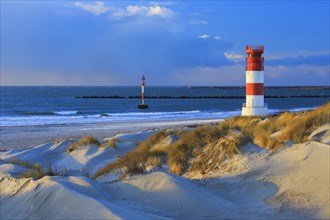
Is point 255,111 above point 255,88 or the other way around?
the other way around

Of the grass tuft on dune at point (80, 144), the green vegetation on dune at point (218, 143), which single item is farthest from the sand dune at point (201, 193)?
the grass tuft on dune at point (80, 144)

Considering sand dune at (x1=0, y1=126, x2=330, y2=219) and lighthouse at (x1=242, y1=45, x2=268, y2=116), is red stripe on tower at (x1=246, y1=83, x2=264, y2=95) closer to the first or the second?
Result: lighthouse at (x1=242, y1=45, x2=268, y2=116)

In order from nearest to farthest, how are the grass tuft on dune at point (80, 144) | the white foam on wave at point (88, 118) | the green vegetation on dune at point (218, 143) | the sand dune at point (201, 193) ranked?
the sand dune at point (201, 193) → the green vegetation on dune at point (218, 143) → the grass tuft on dune at point (80, 144) → the white foam on wave at point (88, 118)

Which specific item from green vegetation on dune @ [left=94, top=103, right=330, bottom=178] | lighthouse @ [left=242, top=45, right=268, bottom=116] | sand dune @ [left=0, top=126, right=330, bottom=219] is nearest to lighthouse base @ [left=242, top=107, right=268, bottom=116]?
lighthouse @ [left=242, top=45, right=268, bottom=116]

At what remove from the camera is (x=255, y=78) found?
15539 mm

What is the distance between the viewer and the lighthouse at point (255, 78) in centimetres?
1552

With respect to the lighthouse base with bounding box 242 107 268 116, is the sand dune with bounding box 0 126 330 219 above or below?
below

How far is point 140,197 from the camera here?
21.0ft

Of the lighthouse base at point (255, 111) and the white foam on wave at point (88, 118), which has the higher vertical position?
the lighthouse base at point (255, 111)

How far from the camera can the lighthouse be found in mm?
15516

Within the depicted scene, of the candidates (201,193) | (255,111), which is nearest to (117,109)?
(255,111)

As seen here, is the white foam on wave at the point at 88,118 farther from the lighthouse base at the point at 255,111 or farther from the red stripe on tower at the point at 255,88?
the red stripe on tower at the point at 255,88

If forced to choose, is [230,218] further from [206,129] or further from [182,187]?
[206,129]

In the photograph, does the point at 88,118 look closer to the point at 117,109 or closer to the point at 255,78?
the point at 117,109
